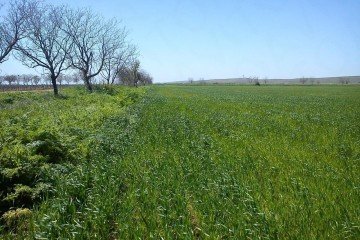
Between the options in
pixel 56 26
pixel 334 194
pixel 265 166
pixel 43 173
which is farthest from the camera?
pixel 56 26

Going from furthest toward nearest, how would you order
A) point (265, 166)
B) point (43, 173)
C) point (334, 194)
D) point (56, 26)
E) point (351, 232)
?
1. point (56, 26)
2. point (265, 166)
3. point (43, 173)
4. point (334, 194)
5. point (351, 232)

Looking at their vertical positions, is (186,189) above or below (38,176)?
below

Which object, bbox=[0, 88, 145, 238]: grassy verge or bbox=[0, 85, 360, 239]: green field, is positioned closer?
bbox=[0, 85, 360, 239]: green field

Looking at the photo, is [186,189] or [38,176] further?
[38,176]

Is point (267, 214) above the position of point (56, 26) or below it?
below

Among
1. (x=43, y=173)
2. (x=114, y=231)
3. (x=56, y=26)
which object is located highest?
(x=56, y=26)

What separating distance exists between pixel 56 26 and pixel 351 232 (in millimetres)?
43889

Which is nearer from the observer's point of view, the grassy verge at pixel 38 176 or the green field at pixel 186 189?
the green field at pixel 186 189

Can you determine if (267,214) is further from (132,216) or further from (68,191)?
(68,191)

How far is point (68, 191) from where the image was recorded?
19.6 ft

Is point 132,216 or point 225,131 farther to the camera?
point 225,131

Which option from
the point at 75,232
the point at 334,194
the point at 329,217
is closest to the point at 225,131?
the point at 334,194

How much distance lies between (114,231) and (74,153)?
4218 mm

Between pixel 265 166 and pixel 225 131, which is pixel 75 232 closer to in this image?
pixel 265 166
